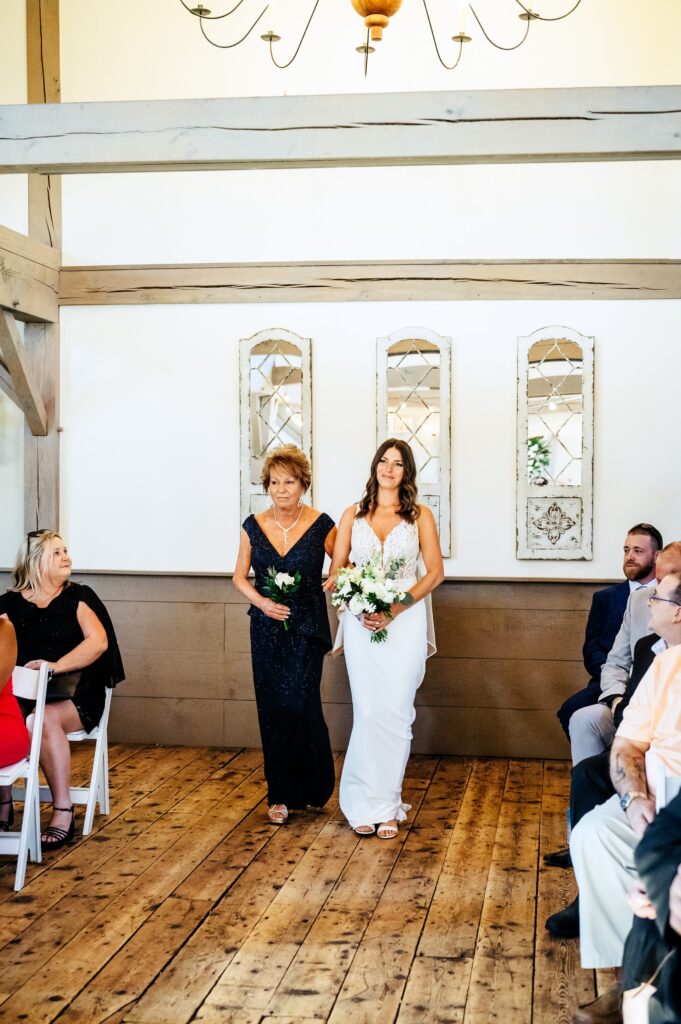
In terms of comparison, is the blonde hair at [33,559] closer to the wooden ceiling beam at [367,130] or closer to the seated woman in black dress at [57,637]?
the seated woman in black dress at [57,637]

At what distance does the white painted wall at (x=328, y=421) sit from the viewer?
6.30m

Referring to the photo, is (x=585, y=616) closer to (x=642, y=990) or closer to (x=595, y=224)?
(x=595, y=224)

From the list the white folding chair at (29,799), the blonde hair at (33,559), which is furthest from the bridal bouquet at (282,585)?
the white folding chair at (29,799)

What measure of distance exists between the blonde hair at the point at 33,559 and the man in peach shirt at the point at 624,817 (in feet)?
8.88

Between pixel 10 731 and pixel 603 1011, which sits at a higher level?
pixel 10 731

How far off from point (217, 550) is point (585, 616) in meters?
2.21

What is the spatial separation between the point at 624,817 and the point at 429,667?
10.8ft

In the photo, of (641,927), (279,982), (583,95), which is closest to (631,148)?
(583,95)

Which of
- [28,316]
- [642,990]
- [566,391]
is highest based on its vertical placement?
[28,316]

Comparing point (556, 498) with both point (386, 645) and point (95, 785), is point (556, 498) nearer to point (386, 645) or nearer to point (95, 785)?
point (386, 645)

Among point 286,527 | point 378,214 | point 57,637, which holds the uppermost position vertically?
point 378,214

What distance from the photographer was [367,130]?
13.9 feet

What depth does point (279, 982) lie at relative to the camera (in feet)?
11.1

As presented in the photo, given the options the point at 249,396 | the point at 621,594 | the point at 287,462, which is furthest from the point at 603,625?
the point at 249,396
